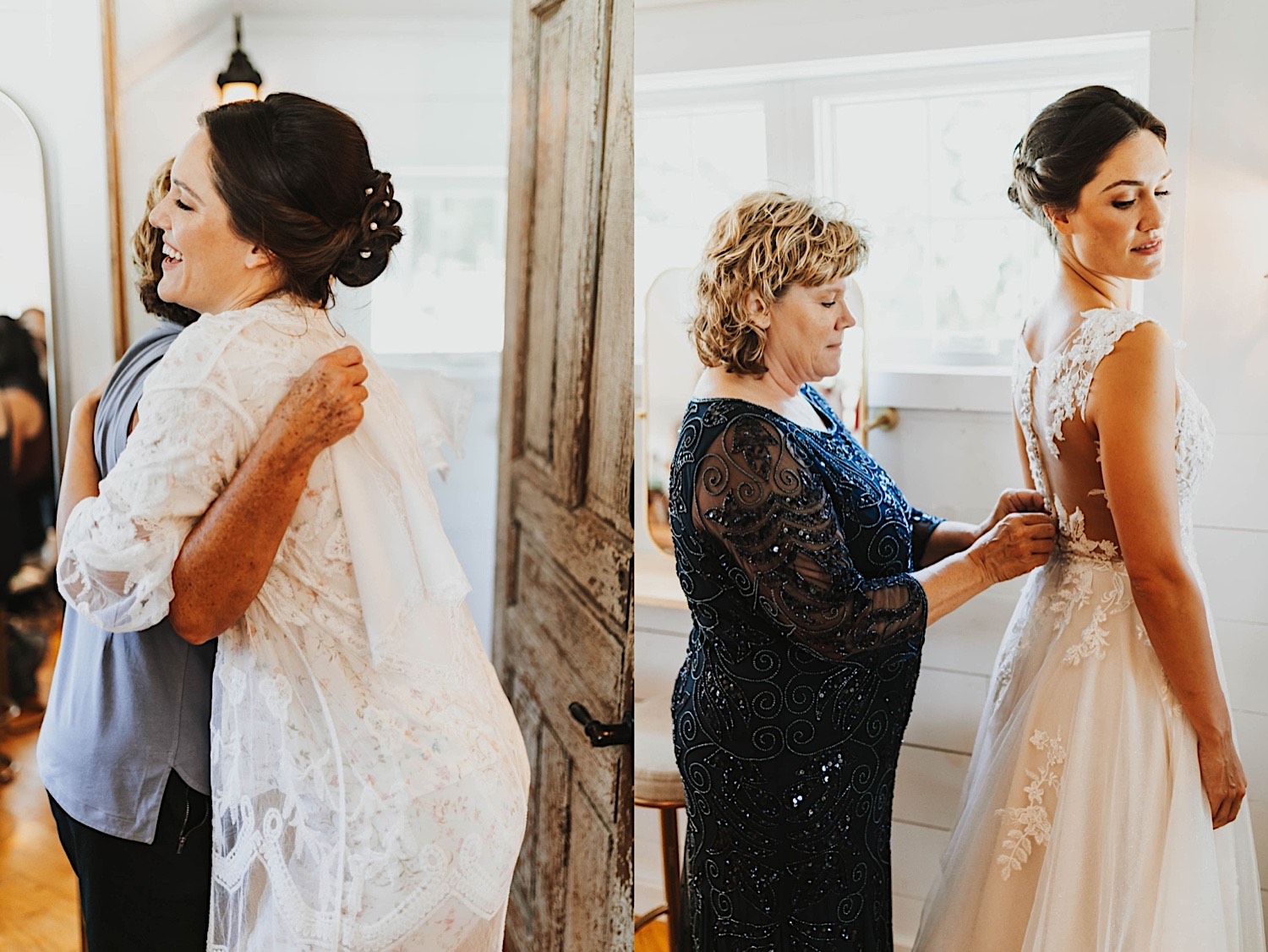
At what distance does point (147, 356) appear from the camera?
2.56 feet

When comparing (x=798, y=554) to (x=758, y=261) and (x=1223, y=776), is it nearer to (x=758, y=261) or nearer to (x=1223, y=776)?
(x=758, y=261)

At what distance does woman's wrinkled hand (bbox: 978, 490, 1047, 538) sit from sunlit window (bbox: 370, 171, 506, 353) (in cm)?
59

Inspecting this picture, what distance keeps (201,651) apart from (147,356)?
0.23 metres

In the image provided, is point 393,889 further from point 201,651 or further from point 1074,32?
point 1074,32

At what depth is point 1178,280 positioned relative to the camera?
995 mm

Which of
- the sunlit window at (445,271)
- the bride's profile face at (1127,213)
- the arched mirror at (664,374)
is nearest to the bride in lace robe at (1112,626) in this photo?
the bride's profile face at (1127,213)

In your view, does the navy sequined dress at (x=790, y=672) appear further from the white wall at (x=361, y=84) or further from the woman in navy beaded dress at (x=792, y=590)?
the white wall at (x=361, y=84)

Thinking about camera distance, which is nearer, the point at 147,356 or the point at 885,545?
the point at 147,356

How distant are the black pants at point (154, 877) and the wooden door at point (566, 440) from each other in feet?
0.83

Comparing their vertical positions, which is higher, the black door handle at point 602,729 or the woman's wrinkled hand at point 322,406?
the woman's wrinkled hand at point 322,406

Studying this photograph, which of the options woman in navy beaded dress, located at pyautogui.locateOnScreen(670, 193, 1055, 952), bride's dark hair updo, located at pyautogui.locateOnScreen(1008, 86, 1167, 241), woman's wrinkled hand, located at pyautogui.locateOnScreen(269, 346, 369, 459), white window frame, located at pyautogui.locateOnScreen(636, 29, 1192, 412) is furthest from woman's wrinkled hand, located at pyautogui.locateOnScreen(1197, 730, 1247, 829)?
woman's wrinkled hand, located at pyautogui.locateOnScreen(269, 346, 369, 459)

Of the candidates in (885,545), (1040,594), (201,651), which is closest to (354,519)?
(201,651)

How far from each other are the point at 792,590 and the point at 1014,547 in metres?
0.24

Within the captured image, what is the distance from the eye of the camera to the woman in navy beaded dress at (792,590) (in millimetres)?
1122
